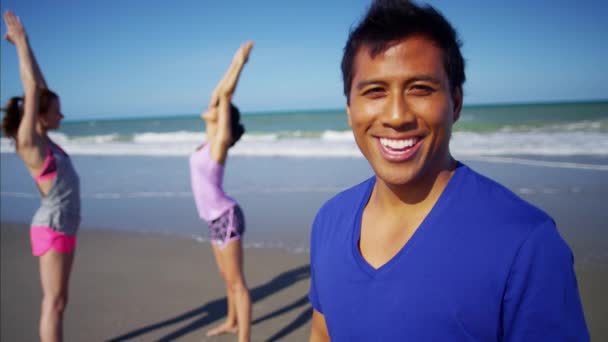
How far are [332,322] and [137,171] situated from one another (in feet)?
41.0

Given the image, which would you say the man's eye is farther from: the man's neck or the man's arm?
the man's arm

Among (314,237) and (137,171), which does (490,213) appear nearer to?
(314,237)

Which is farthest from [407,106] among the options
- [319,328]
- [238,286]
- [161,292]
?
[161,292]

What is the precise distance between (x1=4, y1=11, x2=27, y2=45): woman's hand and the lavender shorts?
2282mm

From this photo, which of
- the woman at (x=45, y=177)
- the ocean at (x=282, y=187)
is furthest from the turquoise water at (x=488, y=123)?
the woman at (x=45, y=177)

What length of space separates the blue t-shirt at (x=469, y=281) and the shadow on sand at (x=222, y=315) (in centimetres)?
295

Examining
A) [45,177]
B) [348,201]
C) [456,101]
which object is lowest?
[45,177]

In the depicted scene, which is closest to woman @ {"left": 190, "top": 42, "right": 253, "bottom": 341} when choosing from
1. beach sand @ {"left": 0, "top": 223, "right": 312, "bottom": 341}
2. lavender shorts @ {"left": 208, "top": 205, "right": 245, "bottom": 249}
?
lavender shorts @ {"left": 208, "top": 205, "right": 245, "bottom": 249}

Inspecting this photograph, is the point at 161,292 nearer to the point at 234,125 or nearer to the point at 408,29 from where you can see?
the point at 234,125

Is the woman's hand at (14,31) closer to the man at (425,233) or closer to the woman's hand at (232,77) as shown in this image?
the woman's hand at (232,77)

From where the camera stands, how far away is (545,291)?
1015mm

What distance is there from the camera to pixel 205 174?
3574mm

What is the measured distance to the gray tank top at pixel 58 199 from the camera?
322 centimetres

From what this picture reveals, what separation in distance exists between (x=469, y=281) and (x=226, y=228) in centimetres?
269
